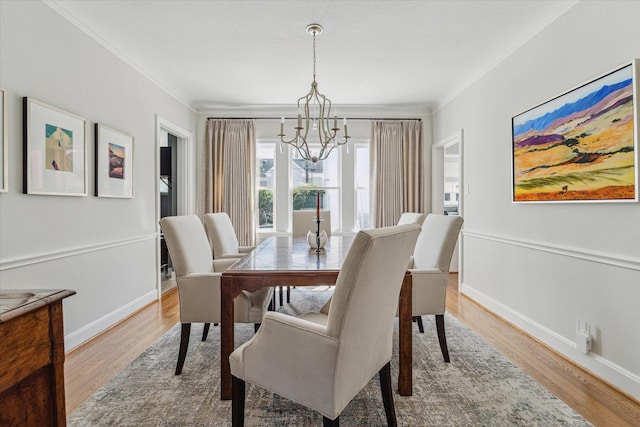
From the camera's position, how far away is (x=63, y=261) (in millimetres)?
2537

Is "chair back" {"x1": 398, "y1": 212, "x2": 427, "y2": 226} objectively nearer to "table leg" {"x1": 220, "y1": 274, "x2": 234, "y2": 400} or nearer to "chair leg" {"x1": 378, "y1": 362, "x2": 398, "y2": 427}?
"chair leg" {"x1": 378, "y1": 362, "x2": 398, "y2": 427}

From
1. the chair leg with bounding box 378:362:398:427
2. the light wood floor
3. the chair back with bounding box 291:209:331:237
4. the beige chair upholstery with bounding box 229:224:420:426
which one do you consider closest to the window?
the chair back with bounding box 291:209:331:237

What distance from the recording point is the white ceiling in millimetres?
2564

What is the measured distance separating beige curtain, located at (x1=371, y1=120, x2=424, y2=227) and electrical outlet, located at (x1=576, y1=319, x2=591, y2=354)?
306cm

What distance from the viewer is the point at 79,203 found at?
107 inches

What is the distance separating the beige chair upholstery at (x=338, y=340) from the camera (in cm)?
124

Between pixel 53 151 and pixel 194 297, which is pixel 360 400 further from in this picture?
pixel 53 151

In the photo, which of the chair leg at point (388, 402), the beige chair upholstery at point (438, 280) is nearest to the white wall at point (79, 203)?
the chair leg at point (388, 402)

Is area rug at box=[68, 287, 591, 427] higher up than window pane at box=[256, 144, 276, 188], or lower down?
lower down

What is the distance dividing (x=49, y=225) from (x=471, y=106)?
4.13 meters

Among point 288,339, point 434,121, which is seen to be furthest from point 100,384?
point 434,121

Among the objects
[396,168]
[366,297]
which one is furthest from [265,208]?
[366,297]

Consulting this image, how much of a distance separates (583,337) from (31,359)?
9.30ft

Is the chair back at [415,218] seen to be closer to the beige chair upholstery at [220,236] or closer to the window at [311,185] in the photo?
the beige chair upholstery at [220,236]
